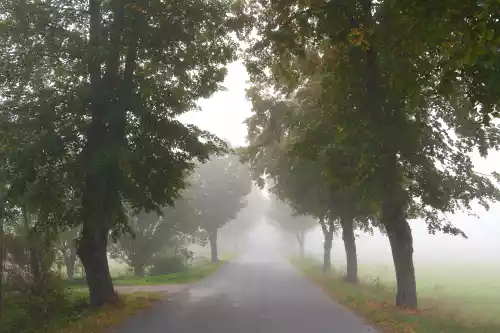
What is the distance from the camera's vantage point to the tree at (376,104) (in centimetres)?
845

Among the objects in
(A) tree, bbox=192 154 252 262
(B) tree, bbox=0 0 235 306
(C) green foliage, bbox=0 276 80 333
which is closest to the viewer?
(C) green foliage, bbox=0 276 80 333

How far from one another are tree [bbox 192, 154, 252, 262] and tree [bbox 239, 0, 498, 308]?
27.7 metres

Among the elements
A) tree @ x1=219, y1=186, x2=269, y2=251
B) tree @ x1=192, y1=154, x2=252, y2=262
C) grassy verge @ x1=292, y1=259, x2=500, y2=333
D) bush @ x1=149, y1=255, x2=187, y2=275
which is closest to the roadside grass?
grassy verge @ x1=292, y1=259, x2=500, y2=333

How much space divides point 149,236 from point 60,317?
21697 mm

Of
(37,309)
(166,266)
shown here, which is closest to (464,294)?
(166,266)

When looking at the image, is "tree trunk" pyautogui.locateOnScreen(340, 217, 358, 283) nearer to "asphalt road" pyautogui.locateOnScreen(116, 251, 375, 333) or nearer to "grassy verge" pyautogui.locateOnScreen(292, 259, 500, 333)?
A: "asphalt road" pyautogui.locateOnScreen(116, 251, 375, 333)

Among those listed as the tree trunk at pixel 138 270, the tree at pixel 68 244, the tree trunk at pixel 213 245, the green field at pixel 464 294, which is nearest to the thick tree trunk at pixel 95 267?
the green field at pixel 464 294

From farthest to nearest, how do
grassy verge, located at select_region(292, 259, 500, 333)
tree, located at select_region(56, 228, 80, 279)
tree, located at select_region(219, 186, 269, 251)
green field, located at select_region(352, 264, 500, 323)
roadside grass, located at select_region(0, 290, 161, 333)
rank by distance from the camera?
1. tree, located at select_region(219, 186, 269, 251)
2. tree, located at select_region(56, 228, 80, 279)
3. green field, located at select_region(352, 264, 500, 323)
4. roadside grass, located at select_region(0, 290, 161, 333)
5. grassy verge, located at select_region(292, 259, 500, 333)

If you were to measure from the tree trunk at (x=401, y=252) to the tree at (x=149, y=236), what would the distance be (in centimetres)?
2002

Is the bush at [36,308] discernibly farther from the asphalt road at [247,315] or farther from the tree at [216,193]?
the tree at [216,193]

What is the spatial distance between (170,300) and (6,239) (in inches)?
229

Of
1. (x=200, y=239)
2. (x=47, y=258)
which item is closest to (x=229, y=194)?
(x=200, y=239)

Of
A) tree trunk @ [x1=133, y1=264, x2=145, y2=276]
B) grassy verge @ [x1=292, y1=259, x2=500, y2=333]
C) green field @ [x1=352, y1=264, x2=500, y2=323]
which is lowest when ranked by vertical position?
green field @ [x1=352, y1=264, x2=500, y2=323]

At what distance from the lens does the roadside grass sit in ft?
32.7
